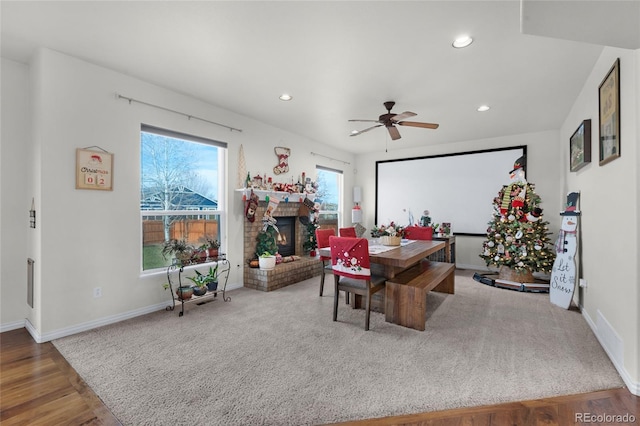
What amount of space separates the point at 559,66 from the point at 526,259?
2.69 m

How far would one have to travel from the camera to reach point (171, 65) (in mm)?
2844

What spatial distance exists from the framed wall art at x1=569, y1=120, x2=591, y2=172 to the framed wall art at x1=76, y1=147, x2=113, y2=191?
4.90 meters

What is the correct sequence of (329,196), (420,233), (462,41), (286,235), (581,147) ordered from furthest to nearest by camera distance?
1. (329,196)
2. (286,235)
3. (420,233)
4. (581,147)
5. (462,41)

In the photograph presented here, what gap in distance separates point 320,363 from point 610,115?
297cm

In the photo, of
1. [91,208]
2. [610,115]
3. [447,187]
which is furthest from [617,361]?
[91,208]

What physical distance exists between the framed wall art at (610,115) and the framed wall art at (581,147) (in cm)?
50

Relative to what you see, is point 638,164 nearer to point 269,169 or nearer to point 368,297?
point 368,297

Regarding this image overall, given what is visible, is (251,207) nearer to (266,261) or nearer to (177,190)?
(266,261)

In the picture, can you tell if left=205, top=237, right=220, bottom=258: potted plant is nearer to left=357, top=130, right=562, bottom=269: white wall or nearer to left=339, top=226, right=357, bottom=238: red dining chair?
left=339, top=226, right=357, bottom=238: red dining chair

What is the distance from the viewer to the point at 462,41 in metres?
2.37

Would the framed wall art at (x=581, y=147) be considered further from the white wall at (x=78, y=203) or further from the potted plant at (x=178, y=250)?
the white wall at (x=78, y=203)

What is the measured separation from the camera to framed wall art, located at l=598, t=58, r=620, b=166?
2.10 metres

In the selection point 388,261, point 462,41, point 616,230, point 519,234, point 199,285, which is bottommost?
point 199,285

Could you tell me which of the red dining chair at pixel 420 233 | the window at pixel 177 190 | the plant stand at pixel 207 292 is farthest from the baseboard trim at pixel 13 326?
the red dining chair at pixel 420 233
